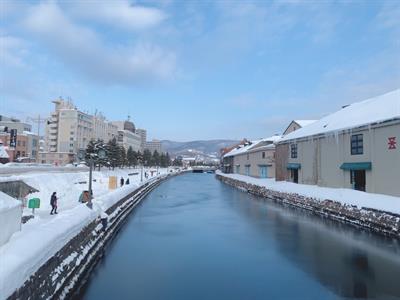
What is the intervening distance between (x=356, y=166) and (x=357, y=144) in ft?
5.54

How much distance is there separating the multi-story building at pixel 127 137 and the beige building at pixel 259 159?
75.5 meters

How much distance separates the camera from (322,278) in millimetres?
11734

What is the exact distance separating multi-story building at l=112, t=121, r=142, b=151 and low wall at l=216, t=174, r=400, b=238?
11384 centimetres

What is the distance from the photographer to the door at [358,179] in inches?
1055

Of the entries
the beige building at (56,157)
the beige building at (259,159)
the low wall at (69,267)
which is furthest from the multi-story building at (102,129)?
the low wall at (69,267)

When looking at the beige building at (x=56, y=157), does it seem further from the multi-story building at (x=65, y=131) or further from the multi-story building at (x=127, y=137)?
the multi-story building at (x=127, y=137)

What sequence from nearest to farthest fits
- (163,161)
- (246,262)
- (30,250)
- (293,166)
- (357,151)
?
1. (30,250)
2. (246,262)
3. (357,151)
4. (293,166)
5. (163,161)

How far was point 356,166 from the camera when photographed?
86.5ft

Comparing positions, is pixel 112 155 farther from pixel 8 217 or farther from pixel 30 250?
pixel 30 250

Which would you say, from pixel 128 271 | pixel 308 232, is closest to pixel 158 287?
pixel 128 271

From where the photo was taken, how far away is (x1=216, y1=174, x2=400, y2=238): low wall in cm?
1816

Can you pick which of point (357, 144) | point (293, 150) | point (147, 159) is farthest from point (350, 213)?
point (147, 159)

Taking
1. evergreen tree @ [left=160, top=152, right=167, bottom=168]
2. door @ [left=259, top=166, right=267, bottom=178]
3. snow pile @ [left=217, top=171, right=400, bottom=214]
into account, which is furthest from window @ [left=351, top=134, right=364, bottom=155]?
evergreen tree @ [left=160, top=152, right=167, bottom=168]

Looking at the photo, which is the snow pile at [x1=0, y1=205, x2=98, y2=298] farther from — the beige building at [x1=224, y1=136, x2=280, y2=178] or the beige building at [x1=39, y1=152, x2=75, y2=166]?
the beige building at [x1=39, y1=152, x2=75, y2=166]
